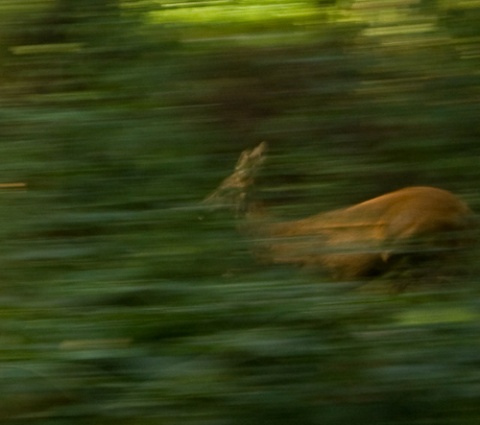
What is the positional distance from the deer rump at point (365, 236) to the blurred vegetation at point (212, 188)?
2.1 inches

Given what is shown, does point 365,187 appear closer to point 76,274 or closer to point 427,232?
→ point 427,232

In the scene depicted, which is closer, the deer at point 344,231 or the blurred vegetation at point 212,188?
the blurred vegetation at point 212,188

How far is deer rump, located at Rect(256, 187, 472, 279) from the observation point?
8.95ft

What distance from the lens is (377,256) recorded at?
275cm

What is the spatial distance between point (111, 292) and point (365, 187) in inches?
28.0

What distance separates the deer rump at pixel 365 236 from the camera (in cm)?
273

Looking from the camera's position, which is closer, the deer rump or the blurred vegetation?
the blurred vegetation

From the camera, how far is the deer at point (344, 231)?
107 inches

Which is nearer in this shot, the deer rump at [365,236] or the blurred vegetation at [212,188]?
the blurred vegetation at [212,188]

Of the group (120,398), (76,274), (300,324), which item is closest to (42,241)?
(76,274)

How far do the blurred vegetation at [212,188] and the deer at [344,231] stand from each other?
0.14 feet

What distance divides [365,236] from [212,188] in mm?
408

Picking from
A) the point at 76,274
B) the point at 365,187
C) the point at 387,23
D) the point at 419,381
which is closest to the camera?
the point at 419,381

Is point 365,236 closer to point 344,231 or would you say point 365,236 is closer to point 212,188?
point 344,231
